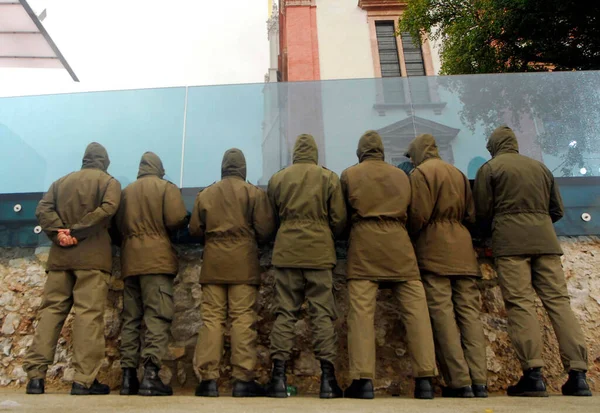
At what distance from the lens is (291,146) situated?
200 inches

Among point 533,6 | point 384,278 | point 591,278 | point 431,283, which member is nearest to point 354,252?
point 384,278

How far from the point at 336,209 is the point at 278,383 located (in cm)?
149

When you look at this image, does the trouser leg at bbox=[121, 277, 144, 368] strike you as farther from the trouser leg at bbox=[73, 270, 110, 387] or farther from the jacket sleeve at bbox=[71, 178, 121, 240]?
the jacket sleeve at bbox=[71, 178, 121, 240]

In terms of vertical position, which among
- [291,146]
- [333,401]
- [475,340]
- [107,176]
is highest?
[291,146]

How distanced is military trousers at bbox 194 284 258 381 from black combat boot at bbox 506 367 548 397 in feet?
6.83

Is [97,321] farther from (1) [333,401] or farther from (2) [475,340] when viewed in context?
(2) [475,340]

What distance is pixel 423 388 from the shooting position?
3367 mm

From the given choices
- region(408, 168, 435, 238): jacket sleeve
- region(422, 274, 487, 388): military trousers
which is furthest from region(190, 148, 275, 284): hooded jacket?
region(422, 274, 487, 388): military trousers

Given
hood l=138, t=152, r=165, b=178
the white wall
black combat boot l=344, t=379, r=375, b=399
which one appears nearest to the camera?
black combat boot l=344, t=379, r=375, b=399

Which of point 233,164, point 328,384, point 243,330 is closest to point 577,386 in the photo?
point 328,384

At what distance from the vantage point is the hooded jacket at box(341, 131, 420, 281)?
368 cm

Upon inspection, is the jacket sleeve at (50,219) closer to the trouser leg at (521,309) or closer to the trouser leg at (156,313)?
the trouser leg at (156,313)

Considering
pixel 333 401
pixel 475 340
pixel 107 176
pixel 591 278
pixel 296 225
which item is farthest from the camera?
pixel 591 278

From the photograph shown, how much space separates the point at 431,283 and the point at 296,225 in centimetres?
122
